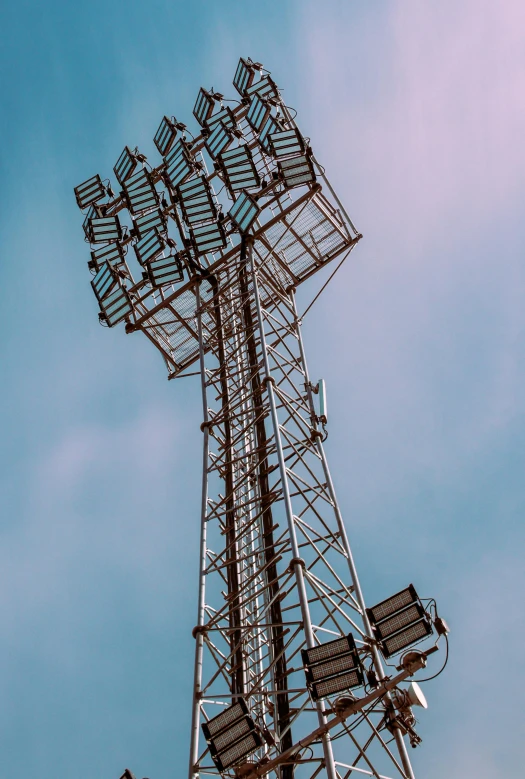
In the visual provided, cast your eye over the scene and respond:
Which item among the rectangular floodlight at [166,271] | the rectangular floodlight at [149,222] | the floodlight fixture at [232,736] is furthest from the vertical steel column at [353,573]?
the rectangular floodlight at [149,222]

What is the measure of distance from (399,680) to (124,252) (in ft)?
67.2

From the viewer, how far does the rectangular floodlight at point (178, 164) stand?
1118 inches

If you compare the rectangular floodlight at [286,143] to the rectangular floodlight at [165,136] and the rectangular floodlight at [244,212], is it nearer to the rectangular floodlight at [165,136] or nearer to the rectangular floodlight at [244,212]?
the rectangular floodlight at [244,212]

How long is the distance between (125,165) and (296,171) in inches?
466

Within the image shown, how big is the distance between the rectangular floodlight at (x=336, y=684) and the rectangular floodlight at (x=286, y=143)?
1733cm

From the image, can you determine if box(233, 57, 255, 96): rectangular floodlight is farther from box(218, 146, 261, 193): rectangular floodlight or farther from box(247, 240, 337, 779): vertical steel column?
box(247, 240, 337, 779): vertical steel column

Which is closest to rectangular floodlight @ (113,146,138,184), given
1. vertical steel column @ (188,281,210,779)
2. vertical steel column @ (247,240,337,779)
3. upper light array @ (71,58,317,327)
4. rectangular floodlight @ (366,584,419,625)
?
upper light array @ (71,58,317,327)

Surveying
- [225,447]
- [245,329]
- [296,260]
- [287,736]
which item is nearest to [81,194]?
[296,260]

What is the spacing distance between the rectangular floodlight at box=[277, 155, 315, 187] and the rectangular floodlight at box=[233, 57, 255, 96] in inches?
320

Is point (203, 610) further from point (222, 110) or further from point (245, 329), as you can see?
point (222, 110)

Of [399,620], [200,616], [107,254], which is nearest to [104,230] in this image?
[107,254]

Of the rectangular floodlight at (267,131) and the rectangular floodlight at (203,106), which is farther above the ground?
the rectangular floodlight at (203,106)

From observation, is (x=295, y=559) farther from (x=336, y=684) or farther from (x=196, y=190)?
(x=196, y=190)

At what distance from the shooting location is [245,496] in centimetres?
1802
